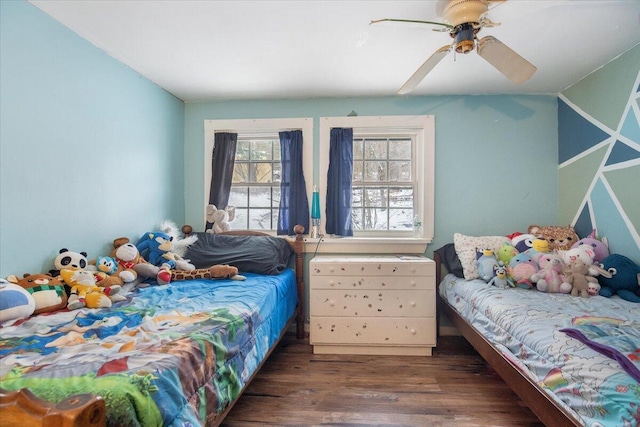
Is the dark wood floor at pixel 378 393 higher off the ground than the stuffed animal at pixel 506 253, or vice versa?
the stuffed animal at pixel 506 253

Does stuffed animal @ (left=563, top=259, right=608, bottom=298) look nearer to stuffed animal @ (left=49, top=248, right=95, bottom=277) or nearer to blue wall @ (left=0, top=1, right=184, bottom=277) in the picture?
stuffed animal @ (left=49, top=248, right=95, bottom=277)

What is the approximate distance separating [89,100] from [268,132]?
60.0 inches

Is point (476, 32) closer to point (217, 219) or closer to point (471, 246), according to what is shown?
point (471, 246)

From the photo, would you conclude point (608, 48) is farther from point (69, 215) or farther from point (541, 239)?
point (69, 215)

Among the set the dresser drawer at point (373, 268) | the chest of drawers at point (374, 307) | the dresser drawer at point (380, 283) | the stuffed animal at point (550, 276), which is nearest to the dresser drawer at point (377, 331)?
the chest of drawers at point (374, 307)

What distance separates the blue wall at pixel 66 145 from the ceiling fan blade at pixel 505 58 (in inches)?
94.4

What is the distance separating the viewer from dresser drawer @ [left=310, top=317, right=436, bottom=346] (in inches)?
101

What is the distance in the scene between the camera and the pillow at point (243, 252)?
2.63 m

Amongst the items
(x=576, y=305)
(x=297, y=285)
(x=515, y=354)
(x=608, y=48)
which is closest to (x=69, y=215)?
(x=297, y=285)

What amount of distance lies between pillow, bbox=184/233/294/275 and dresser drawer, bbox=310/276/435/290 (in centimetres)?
52

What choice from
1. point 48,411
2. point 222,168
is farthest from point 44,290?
point 222,168

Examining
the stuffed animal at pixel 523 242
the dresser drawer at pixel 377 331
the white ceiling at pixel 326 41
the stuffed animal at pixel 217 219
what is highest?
A: the white ceiling at pixel 326 41

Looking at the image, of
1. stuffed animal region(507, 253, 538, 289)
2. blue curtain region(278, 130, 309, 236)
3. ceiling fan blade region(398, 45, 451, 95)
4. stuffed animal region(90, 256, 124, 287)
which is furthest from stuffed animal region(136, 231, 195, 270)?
stuffed animal region(507, 253, 538, 289)

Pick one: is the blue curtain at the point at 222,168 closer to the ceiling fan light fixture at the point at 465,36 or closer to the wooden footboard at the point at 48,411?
the ceiling fan light fixture at the point at 465,36
